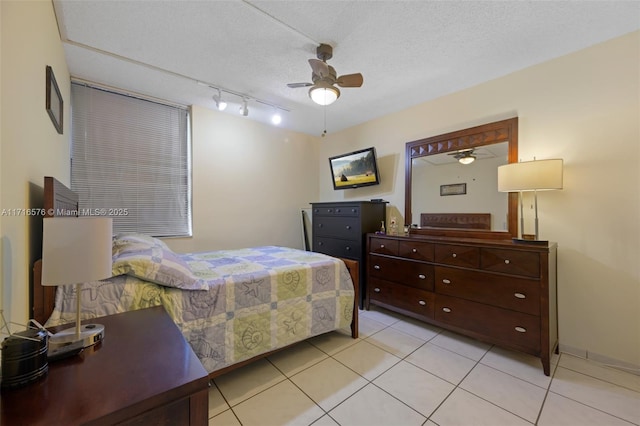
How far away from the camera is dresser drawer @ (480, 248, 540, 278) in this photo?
1.94 meters

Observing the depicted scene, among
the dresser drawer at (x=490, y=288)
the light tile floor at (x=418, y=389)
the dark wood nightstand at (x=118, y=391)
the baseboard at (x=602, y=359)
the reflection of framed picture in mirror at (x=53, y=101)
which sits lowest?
the light tile floor at (x=418, y=389)

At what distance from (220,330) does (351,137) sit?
3295mm

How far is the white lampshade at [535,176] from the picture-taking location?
1.99m

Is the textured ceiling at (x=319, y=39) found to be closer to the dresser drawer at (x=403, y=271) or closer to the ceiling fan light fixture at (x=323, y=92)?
the ceiling fan light fixture at (x=323, y=92)

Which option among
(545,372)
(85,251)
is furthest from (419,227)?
(85,251)

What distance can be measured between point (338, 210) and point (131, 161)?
2.51 meters

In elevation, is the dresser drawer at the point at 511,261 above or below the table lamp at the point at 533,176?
below

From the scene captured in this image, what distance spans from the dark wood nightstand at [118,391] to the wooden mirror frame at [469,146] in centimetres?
272

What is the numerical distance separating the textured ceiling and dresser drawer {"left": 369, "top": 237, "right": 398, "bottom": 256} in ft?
5.45

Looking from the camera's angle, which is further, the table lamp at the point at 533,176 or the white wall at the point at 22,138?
the table lamp at the point at 533,176

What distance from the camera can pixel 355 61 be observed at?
2277 mm

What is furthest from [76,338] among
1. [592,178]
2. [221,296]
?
[592,178]

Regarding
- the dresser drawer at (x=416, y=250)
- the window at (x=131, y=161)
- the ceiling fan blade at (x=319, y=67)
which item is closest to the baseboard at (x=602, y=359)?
the dresser drawer at (x=416, y=250)

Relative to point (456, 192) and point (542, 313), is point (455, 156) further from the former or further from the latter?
point (542, 313)
